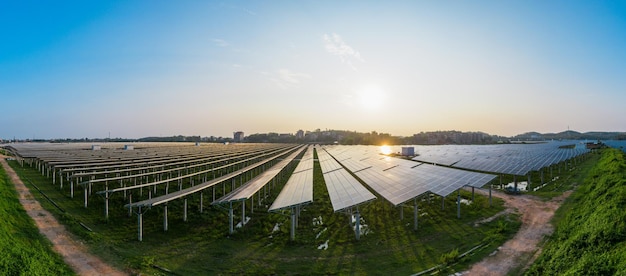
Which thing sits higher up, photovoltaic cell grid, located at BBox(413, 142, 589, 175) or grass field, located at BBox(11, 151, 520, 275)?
photovoltaic cell grid, located at BBox(413, 142, 589, 175)

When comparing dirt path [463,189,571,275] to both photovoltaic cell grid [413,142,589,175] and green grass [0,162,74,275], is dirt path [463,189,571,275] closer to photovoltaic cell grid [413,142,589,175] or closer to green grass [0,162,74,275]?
photovoltaic cell grid [413,142,589,175]

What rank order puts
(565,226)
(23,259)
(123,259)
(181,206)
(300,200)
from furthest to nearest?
(181,206)
(300,200)
(565,226)
(123,259)
(23,259)

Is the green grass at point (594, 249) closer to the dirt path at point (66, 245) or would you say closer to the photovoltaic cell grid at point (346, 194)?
the photovoltaic cell grid at point (346, 194)

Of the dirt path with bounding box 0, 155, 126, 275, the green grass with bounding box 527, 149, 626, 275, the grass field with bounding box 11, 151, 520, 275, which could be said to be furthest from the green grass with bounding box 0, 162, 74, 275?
the green grass with bounding box 527, 149, 626, 275

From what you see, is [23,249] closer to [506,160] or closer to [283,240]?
[283,240]

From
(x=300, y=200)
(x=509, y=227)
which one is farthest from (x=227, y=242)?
(x=509, y=227)

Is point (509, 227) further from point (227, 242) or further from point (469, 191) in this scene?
point (227, 242)
